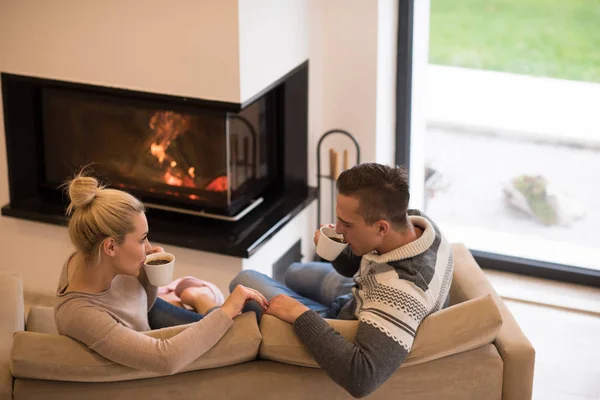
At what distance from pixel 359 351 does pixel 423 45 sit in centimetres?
224

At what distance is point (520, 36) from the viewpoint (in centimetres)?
403

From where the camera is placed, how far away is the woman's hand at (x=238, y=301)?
2.41m

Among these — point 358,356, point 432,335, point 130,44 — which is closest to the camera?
point 358,356

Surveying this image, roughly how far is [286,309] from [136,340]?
395 millimetres

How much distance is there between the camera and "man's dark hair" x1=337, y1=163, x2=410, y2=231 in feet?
7.90

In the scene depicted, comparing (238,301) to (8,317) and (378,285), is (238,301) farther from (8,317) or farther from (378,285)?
(8,317)

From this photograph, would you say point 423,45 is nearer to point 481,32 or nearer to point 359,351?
point 481,32

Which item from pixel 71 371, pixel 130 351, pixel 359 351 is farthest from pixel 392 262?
pixel 71 371

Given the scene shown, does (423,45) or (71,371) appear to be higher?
(423,45)

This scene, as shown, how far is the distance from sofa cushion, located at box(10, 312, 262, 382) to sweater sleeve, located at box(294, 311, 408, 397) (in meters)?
0.18

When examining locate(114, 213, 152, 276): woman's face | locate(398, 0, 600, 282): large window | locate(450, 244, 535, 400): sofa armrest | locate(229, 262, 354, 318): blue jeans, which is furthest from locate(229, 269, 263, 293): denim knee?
locate(398, 0, 600, 282): large window

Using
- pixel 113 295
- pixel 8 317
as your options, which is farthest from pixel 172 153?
pixel 113 295

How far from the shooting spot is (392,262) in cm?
241

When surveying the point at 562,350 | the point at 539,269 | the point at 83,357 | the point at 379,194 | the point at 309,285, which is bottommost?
the point at 562,350
